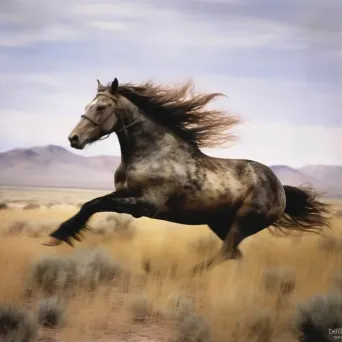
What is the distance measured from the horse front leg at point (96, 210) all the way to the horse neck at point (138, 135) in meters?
0.25

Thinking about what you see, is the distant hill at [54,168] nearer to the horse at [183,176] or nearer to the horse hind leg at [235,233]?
the horse at [183,176]

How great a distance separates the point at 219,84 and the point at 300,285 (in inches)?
50.3

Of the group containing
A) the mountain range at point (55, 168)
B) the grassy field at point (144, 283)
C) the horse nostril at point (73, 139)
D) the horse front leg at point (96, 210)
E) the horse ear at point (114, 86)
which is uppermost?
the horse ear at point (114, 86)

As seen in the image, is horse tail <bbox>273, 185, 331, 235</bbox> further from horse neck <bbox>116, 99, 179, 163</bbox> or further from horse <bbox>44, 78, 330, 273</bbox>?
horse neck <bbox>116, 99, 179, 163</bbox>

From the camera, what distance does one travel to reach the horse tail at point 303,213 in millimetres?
3643

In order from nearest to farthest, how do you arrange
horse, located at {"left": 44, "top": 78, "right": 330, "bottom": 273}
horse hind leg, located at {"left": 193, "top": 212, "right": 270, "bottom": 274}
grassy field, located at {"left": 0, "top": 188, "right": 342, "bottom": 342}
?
1. grassy field, located at {"left": 0, "top": 188, "right": 342, "bottom": 342}
2. horse, located at {"left": 44, "top": 78, "right": 330, "bottom": 273}
3. horse hind leg, located at {"left": 193, "top": 212, "right": 270, "bottom": 274}

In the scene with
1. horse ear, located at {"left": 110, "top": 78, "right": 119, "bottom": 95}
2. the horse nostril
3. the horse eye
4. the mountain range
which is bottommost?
the mountain range

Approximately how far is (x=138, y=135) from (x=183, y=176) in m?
0.36

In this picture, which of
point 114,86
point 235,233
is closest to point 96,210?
point 114,86

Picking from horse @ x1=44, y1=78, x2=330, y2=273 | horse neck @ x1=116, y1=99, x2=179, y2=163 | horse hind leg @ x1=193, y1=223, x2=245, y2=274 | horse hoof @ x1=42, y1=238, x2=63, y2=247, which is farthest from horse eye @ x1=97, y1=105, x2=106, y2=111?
horse hind leg @ x1=193, y1=223, x2=245, y2=274

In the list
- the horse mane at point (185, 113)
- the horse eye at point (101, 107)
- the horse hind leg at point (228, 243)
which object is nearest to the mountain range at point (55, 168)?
the horse eye at point (101, 107)

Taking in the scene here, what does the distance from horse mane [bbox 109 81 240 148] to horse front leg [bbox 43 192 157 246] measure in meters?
0.49

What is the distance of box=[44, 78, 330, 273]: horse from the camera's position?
11.3 feet

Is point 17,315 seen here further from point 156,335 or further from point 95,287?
point 156,335
